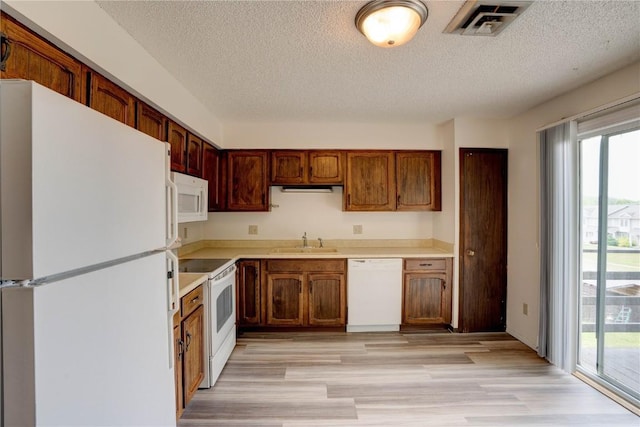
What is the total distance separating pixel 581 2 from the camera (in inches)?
56.4

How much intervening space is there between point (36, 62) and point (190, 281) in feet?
4.60

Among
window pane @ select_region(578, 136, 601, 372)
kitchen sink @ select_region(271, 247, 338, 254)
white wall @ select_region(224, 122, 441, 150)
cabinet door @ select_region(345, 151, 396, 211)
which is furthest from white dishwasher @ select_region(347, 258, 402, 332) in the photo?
window pane @ select_region(578, 136, 601, 372)

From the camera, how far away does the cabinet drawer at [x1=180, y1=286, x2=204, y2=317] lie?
1.87 m

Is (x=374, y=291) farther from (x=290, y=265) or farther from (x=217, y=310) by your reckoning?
(x=217, y=310)

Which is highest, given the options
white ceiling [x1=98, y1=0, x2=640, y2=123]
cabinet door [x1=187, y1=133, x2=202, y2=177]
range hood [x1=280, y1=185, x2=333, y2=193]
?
white ceiling [x1=98, y1=0, x2=640, y2=123]

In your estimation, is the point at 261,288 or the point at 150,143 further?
the point at 261,288

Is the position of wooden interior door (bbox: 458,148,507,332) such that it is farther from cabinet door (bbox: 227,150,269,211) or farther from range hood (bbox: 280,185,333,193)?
cabinet door (bbox: 227,150,269,211)

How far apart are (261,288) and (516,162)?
306 centimetres

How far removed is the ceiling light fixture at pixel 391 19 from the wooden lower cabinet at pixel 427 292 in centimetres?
235

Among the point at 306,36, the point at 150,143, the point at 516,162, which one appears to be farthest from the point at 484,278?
the point at 150,143

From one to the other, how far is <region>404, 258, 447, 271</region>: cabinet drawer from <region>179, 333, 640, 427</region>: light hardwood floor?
76 cm

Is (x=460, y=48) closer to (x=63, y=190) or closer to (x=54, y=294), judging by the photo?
(x=63, y=190)

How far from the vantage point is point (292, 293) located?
3.26m

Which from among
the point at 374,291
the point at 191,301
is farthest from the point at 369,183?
the point at 191,301
